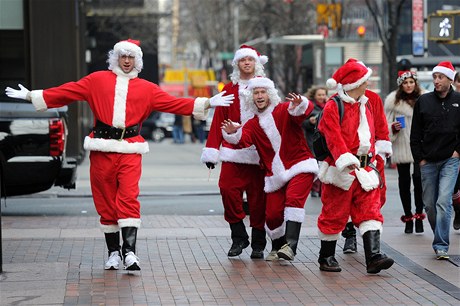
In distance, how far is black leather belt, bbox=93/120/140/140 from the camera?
10148mm

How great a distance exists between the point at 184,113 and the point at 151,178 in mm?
13070

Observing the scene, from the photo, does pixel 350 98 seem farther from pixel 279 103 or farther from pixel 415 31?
pixel 415 31

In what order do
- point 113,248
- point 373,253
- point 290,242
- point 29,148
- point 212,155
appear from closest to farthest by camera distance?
point 373,253 → point 113,248 → point 290,242 → point 212,155 → point 29,148

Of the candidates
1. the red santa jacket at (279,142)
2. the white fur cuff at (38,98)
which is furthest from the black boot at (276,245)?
the white fur cuff at (38,98)

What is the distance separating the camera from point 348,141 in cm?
994

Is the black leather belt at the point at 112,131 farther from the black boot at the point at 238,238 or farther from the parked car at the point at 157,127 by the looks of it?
the parked car at the point at 157,127

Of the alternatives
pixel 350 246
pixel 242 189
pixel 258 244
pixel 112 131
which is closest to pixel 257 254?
pixel 258 244

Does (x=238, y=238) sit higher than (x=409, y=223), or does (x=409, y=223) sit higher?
(x=238, y=238)

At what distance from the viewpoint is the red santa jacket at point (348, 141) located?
32.0ft

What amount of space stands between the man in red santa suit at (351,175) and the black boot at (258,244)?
37.1 inches

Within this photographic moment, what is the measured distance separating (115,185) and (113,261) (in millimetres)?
651

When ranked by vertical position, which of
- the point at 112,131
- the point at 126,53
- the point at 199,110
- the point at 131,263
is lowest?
the point at 131,263

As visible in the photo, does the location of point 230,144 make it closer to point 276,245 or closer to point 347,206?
point 276,245

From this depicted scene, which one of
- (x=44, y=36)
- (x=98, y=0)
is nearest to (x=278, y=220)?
(x=44, y=36)
